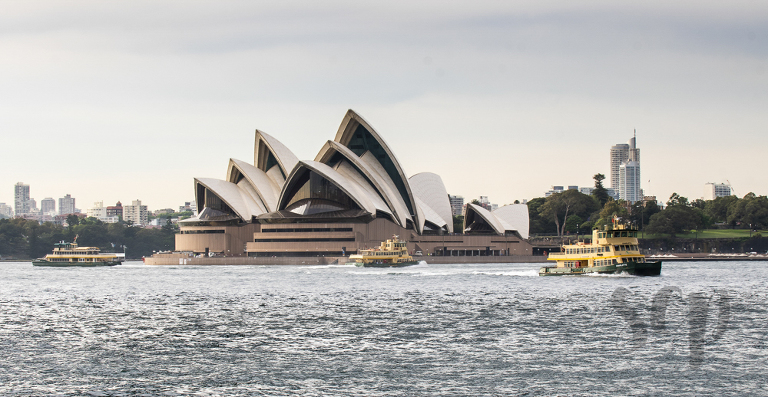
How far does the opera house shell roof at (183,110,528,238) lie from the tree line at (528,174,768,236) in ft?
121

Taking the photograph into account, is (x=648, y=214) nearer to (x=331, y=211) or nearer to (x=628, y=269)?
(x=331, y=211)

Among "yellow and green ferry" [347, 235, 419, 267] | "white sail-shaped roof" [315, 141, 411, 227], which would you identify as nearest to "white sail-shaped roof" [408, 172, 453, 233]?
"white sail-shaped roof" [315, 141, 411, 227]

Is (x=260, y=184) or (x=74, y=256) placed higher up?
(x=260, y=184)

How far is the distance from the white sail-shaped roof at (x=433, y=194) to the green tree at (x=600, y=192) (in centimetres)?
5959

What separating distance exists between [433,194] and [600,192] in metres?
68.1

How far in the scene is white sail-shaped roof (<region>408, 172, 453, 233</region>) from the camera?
12912cm

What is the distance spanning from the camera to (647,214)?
16412cm

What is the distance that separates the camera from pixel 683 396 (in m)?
21.7

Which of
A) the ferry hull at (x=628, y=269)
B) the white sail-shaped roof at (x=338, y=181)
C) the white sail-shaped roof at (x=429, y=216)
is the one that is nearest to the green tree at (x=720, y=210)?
the white sail-shaped roof at (x=429, y=216)

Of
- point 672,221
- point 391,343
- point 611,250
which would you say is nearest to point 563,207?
point 672,221

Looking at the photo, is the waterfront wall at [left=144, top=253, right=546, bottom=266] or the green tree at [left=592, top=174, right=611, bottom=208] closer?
the waterfront wall at [left=144, top=253, right=546, bottom=266]

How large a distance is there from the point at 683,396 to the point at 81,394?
16.9 metres

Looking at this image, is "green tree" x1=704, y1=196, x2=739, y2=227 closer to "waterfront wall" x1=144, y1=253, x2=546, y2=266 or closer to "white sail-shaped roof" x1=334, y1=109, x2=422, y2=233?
"waterfront wall" x1=144, y1=253, x2=546, y2=266

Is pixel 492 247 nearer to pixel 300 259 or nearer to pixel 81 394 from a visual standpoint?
pixel 300 259
